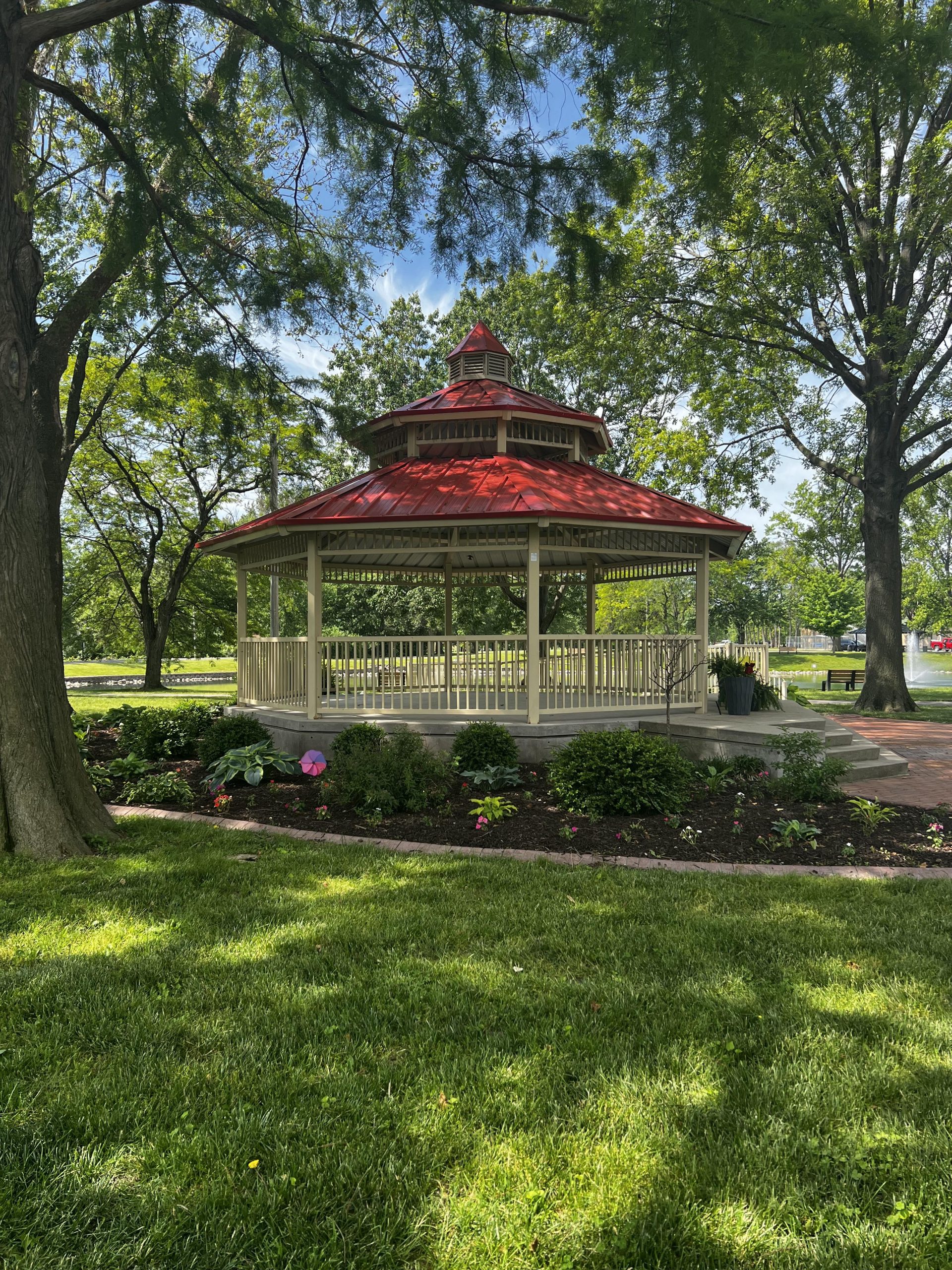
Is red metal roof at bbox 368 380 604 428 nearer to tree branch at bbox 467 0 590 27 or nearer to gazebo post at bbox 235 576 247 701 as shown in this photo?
gazebo post at bbox 235 576 247 701

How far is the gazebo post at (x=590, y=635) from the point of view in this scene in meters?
11.2

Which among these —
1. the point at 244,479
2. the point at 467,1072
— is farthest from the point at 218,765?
the point at 244,479

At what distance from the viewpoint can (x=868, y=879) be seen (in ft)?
18.7

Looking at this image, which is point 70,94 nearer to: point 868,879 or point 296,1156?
point 296,1156

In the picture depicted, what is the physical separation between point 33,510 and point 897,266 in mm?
19652

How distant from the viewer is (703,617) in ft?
38.6

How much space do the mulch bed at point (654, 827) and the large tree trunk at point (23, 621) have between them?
1.95 metres

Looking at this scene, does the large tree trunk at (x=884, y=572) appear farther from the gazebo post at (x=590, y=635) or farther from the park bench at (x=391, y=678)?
the park bench at (x=391, y=678)

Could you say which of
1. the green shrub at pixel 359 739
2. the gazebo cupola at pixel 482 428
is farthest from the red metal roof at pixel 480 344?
the green shrub at pixel 359 739

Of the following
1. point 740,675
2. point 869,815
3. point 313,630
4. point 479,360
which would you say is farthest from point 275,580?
point 869,815

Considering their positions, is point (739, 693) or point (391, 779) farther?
point (739, 693)

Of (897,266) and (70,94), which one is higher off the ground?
(897,266)

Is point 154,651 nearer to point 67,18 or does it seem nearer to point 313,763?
point 313,763

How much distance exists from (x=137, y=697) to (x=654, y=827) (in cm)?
2154
